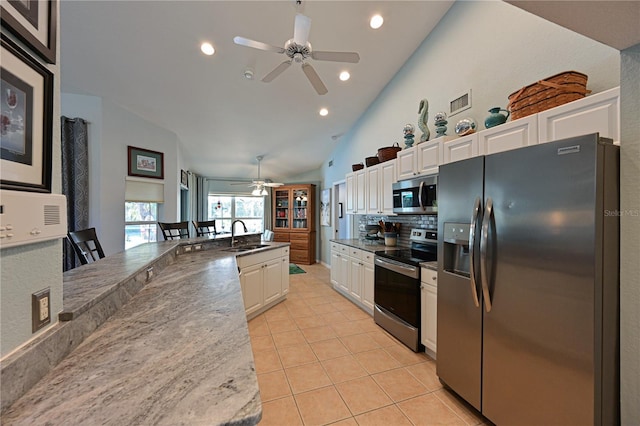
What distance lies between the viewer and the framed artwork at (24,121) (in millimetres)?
677

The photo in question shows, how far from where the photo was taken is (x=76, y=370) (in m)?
0.78

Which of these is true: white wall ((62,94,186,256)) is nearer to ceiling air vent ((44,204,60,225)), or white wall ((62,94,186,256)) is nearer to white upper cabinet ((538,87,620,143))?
ceiling air vent ((44,204,60,225))

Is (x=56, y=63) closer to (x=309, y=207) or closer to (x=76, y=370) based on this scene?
(x=76, y=370)

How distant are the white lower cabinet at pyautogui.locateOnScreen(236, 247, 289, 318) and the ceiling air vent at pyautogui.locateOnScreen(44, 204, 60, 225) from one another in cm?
214

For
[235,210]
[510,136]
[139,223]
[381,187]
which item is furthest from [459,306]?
[235,210]

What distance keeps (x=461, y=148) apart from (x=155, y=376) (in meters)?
2.65

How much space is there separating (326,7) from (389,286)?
3.03 m

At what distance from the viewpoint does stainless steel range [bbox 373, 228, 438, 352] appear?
2.61m

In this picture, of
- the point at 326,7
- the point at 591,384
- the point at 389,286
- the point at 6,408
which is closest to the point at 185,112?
the point at 326,7

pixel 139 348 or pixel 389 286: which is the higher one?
pixel 139 348

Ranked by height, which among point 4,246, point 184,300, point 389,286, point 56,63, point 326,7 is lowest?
point 389,286

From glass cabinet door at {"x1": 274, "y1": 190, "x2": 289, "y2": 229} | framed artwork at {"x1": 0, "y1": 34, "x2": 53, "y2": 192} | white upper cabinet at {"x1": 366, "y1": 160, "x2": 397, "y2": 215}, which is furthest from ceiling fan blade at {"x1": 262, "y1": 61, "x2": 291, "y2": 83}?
glass cabinet door at {"x1": 274, "y1": 190, "x2": 289, "y2": 229}

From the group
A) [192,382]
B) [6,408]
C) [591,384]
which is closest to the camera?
[6,408]

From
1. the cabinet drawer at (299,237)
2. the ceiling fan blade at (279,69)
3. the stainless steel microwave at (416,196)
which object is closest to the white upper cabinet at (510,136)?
the stainless steel microwave at (416,196)
